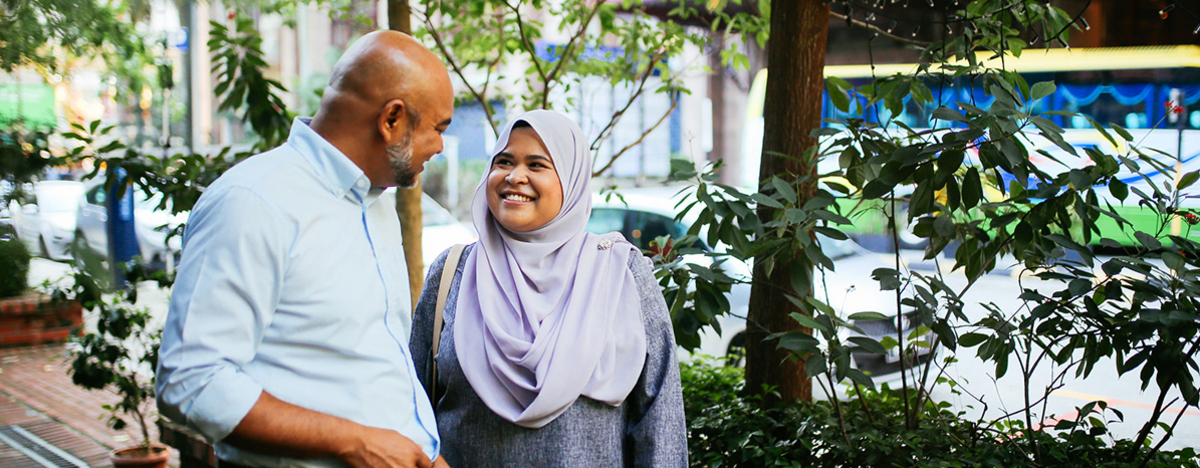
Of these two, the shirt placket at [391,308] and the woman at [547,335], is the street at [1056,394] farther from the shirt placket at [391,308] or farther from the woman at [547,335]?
the shirt placket at [391,308]

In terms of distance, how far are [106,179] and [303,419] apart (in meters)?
Result: 2.73

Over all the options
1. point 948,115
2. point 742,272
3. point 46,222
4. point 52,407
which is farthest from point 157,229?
point 52,407

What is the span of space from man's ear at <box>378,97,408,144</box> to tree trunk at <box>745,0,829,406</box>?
6.81 feet

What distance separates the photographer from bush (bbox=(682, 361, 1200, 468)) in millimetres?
2775

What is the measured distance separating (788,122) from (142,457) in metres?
3.41

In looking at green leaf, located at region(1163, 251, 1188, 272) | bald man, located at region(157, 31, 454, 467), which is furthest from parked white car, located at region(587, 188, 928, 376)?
bald man, located at region(157, 31, 454, 467)

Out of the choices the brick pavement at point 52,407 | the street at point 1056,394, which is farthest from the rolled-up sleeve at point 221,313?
the brick pavement at point 52,407

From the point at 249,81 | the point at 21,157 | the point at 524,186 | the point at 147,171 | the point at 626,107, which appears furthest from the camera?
the point at 626,107

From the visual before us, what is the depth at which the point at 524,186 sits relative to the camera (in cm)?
209

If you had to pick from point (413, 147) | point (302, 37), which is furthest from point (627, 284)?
point (302, 37)

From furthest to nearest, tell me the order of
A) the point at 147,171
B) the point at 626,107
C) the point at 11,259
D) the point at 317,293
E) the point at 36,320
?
the point at 36,320 → the point at 626,107 → the point at 147,171 → the point at 11,259 → the point at 317,293

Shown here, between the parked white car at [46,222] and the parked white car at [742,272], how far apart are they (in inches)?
106

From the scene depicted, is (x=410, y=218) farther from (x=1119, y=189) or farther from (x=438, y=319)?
(x=1119, y=189)

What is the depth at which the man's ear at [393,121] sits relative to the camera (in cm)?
149
